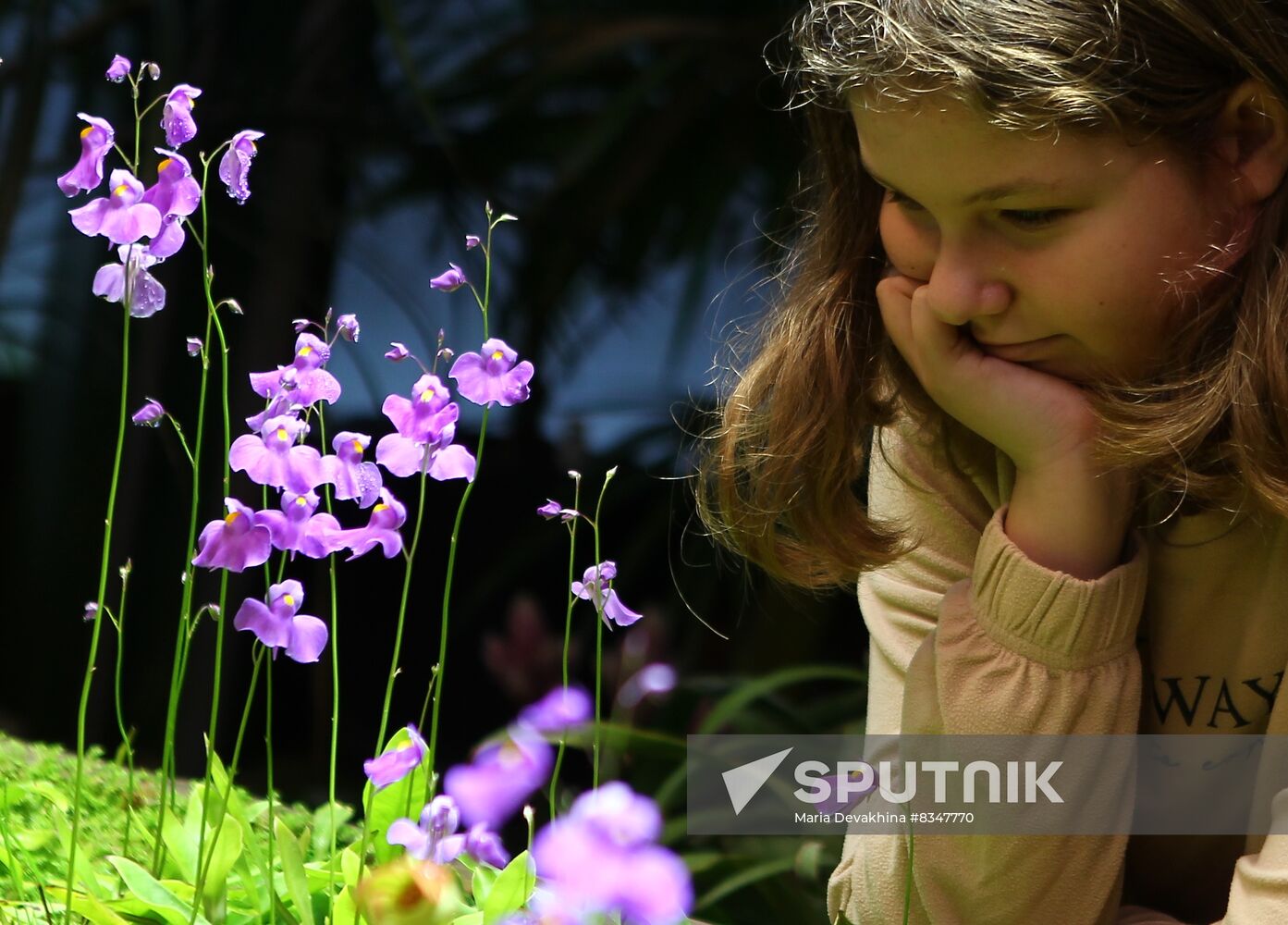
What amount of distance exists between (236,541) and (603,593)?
0.21 metres

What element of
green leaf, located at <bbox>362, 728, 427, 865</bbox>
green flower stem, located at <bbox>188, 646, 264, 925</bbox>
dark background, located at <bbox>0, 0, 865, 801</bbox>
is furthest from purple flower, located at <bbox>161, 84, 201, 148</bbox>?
dark background, located at <bbox>0, 0, 865, 801</bbox>

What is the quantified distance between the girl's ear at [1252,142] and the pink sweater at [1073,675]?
0.83 ft

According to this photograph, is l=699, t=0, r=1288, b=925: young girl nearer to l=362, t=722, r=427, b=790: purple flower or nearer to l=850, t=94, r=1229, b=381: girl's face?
l=850, t=94, r=1229, b=381: girl's face

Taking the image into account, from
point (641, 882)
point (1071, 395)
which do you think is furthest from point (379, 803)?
point (641, 882)

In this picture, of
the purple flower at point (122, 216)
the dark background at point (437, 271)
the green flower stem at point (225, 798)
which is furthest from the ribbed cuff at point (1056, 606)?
the dark background at point (437, 271)

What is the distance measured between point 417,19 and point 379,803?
1810mm

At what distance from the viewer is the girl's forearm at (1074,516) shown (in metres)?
1.00

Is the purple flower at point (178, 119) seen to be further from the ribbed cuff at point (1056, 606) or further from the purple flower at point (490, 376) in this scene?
the ribbed cuff at point (1056, 606)

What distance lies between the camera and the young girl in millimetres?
911

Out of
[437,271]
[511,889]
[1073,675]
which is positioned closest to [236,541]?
[511,889]

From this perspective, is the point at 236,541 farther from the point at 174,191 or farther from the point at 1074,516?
the point at 1074,516

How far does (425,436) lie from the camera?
27.5 inches

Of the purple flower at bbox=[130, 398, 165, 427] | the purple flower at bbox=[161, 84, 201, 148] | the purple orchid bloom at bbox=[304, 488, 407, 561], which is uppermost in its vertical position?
the purple flower at bbox=[161, 84, 201, 148]

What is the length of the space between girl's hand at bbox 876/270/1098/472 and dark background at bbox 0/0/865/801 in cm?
128
